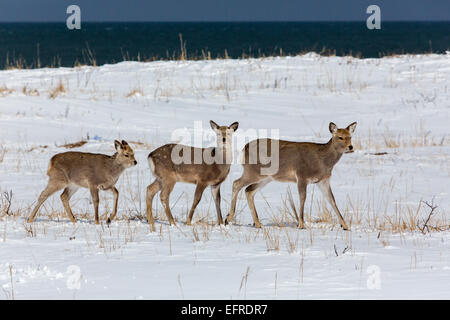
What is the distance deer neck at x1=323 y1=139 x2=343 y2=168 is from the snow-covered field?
2.50 feet

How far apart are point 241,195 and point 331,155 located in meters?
2.63

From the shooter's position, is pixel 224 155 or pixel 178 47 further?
pixel 178 47

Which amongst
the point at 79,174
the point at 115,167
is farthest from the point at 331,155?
the point at 79,174

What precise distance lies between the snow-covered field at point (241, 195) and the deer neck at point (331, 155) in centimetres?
76

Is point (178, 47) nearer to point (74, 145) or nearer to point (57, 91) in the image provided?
point (57, 91)

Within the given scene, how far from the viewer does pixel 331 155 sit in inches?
400

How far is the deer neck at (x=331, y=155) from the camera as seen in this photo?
33.1ft

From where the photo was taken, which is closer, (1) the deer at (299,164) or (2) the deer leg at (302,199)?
(2) the deer leg at (302,199)

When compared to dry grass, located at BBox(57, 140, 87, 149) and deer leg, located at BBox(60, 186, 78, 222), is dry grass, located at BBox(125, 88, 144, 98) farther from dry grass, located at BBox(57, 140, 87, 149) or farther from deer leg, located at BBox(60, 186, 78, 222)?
deer leg, located at BBox(60, 186, 78, 222)

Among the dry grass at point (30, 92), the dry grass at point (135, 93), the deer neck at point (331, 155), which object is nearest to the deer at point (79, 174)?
the deer neck at point (331, 155)

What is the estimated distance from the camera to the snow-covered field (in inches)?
245

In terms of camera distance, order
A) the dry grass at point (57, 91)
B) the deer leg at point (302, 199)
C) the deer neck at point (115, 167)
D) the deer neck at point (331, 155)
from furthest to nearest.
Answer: the dry grass at point (57, 91)
the deer neck at point (331, 155)
the deer neck at point (115, 167)
the deer leg at point (302, 199)

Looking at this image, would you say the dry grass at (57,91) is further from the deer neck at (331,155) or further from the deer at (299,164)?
the deer neck at (331,155)
